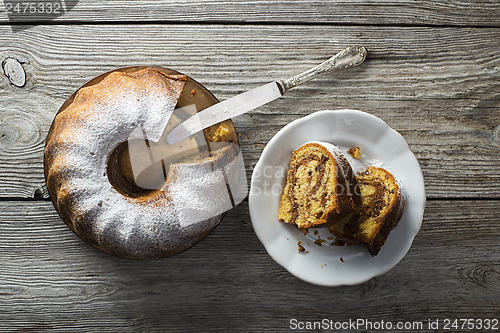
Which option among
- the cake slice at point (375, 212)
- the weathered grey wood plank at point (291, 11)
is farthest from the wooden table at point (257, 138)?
the cake slice at point (375, 212)

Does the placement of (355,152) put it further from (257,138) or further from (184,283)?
(184,283)

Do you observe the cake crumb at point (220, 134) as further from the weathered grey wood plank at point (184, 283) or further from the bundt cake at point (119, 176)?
the weathered grey wood plank at point (184, 283)

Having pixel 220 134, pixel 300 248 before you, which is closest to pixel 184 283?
pixel 300 248

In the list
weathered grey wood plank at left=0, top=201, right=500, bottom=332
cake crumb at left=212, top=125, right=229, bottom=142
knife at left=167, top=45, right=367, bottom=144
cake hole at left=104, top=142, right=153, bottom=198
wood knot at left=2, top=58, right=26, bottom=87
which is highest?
wood knot at left=2, top=58, right=26, bottom=87

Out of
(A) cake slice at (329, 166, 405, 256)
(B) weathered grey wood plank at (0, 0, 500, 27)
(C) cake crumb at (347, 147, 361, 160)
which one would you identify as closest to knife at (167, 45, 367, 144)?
(B) weathered grey wood plank at (0, 0, 500, 27)

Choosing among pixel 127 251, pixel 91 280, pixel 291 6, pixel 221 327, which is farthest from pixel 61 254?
pixel 291 6

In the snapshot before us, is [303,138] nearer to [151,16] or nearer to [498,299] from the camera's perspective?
[151,16]

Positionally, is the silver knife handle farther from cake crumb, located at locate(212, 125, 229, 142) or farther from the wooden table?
cake crumb, located at locate(212, 125, 229, 142)

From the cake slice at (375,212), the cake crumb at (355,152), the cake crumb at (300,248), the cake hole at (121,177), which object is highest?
the cake hole at (121,177)
